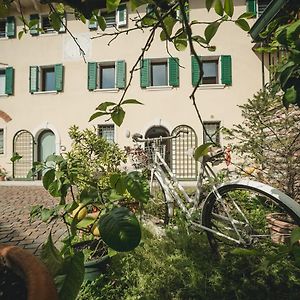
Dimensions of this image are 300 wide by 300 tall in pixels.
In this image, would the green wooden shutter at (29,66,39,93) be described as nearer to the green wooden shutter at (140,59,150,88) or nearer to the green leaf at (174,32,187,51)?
the green wooden shutter at (140,59,150,88)

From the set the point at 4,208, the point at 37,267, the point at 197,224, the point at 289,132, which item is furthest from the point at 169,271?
the point at 4,208

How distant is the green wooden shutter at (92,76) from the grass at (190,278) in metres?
10.3

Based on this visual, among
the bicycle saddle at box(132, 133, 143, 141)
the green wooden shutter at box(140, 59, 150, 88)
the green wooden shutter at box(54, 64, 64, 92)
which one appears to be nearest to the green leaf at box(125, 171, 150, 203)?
the bicycle saddle at box(132, 133, 143, 141)

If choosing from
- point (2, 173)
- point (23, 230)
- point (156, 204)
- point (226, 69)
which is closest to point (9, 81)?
point (2, 173)

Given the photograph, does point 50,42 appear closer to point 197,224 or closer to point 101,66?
point 101,66

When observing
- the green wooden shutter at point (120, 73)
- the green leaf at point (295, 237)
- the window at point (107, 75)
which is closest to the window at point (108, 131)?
the window at point (107, 75)

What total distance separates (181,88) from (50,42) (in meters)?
6.30

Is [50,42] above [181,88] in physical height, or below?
above

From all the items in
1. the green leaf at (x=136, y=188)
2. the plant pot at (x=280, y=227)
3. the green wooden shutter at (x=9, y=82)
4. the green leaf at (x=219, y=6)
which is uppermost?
the green wooden shutter at (x=9, y=82)

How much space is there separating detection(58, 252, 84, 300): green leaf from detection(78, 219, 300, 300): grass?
52.7 inches

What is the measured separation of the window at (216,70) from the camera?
11.2 meters

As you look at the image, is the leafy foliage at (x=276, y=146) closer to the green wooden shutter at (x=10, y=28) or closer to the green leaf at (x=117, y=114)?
the green leaf at (x=117, y=114)

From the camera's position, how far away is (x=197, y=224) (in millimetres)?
2350

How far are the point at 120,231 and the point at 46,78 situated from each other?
13.5 metres
